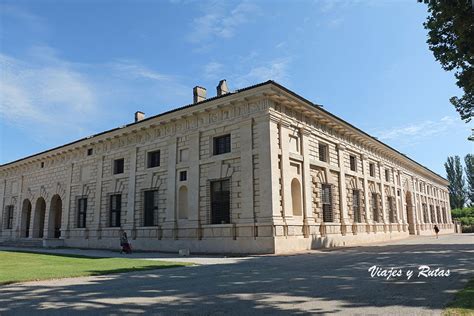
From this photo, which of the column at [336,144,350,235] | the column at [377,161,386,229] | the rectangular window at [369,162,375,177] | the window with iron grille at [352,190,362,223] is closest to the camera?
the column at [336,144,350,235]

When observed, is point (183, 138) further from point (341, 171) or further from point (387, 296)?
point (387, 296)

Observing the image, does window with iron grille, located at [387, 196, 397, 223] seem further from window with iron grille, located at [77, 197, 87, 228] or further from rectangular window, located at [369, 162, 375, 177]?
window with iron grille, located at [77, 197, 87, 228]

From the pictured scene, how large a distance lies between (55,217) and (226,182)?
2155 centimetres

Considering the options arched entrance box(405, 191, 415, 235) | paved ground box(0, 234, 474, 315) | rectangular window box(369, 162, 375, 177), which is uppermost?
rectangular window box(369, 162, 375, 177)

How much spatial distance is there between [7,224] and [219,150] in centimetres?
2994

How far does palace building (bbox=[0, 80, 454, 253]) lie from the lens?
1977 centimetres

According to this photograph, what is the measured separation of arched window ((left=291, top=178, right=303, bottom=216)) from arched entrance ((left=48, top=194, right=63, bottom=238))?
23385 mm

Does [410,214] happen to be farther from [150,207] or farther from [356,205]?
[150,207]

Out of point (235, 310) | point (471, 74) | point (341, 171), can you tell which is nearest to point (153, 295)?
point (235, 310)

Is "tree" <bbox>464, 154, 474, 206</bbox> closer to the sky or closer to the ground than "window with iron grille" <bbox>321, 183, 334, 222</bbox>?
closer to the sky

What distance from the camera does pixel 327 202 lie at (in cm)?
2419

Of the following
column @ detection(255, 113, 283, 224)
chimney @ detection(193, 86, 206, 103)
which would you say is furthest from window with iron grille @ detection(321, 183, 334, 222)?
chimney @ detection(193, 86, 206, 103)

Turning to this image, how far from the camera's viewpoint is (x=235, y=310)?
19.7 ft

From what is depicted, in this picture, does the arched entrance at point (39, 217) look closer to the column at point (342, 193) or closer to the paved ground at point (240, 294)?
the column at point (342, 193)
